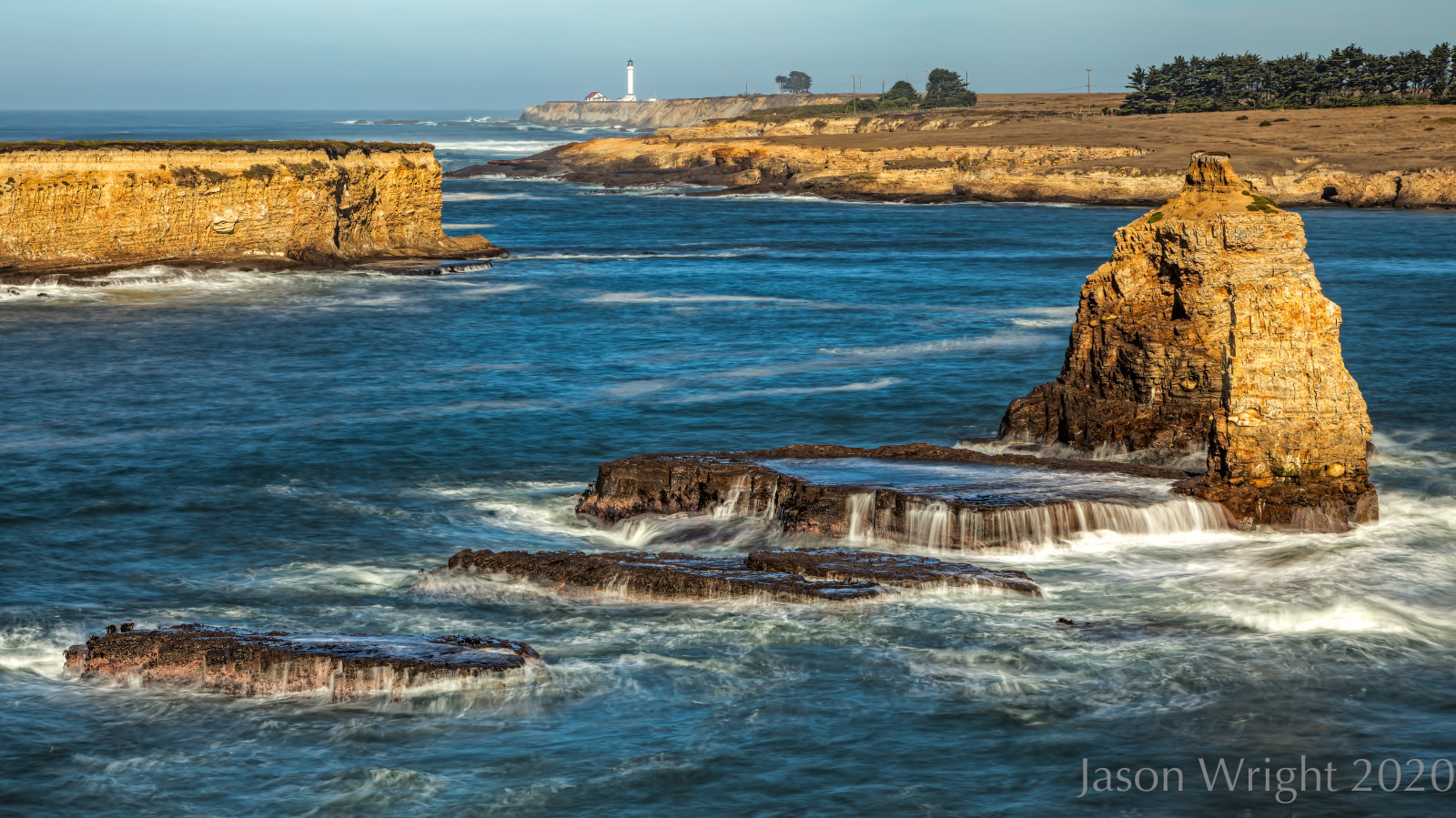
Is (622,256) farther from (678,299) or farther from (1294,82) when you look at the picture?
(1294,82)

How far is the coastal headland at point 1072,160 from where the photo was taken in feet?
336

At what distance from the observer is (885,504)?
2295cm

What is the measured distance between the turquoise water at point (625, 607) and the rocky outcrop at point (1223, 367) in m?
1.13

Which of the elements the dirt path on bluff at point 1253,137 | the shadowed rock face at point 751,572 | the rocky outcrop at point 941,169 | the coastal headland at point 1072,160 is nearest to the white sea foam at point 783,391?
the shadowed rock face at point 751,572

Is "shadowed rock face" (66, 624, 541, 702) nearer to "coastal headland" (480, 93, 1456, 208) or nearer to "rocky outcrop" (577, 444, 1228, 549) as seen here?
"rocky outcrop" (577, 444, 1228, 549)

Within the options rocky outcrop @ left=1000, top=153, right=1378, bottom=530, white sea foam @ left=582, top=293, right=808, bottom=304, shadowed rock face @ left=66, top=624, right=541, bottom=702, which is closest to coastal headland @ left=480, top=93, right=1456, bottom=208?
white sea foam @ left=582, top=293, right=808, bottom=304

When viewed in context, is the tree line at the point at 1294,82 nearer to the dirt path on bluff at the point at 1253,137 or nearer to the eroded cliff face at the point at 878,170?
the dirt path on bluff at the point at 1253,137

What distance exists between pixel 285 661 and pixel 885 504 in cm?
1020

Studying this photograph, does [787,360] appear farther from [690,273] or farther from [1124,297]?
[690,273]

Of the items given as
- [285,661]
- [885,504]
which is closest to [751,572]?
[885,504]

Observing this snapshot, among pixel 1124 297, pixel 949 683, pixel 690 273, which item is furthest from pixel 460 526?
pixel 690 273

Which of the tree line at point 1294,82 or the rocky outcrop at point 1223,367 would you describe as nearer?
the rocky outcrop at point 1223,367

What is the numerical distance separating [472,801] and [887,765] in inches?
174

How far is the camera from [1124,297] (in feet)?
94.9
